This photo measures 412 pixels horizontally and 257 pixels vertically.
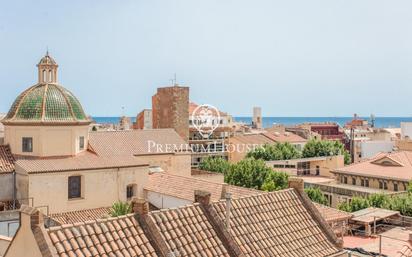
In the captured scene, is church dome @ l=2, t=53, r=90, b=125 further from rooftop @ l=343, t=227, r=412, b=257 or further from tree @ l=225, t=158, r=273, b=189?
rooftop @ l=343, t=227, r=412, b=257

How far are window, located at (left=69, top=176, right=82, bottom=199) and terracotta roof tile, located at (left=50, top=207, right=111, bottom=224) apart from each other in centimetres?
126

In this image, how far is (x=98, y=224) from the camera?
1359 centimetres

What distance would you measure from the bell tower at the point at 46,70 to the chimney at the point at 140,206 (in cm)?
2852

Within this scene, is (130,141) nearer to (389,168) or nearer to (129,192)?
(129,192)

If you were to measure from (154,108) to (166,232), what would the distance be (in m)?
57.9

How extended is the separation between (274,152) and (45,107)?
140 feet

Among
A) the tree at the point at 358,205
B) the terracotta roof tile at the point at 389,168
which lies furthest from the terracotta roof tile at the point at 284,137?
the tree at the point at 358,205

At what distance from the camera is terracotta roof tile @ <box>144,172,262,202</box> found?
3406 cm

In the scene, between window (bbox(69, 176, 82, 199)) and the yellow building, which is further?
window (bbox(69, 176, 82, 199))

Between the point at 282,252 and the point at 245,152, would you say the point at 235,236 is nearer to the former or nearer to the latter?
the point at 282,252

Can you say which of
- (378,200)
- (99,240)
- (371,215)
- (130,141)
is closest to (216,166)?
(130,141)

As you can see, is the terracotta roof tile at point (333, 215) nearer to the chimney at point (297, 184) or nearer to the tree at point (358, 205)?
the tree at point (358, 205)

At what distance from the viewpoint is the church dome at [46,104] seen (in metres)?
38.0

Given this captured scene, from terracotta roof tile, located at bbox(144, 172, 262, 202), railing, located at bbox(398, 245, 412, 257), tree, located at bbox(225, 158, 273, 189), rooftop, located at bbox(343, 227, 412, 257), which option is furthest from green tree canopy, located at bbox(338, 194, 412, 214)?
railing, located at bbox(398, 245, 412, 257)
